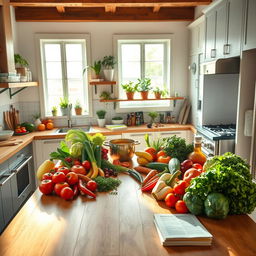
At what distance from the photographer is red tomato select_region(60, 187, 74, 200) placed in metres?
1.54

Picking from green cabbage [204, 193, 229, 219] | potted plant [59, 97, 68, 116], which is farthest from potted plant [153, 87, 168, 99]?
green cabbage [204, 193, 229, 219]

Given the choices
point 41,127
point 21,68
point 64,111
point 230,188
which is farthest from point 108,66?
point 230,188

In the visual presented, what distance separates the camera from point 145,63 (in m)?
4.72

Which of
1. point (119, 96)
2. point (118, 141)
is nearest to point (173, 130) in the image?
point (119, 96)

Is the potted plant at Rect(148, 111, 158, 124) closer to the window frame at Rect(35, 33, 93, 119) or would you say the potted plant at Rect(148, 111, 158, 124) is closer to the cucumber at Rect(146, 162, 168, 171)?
the window frame at Rect(35, 33, 93, 119)

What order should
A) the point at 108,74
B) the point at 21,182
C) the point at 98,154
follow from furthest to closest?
1. the point at 108,74
2. the point at 21,182
3. the point at 98,154

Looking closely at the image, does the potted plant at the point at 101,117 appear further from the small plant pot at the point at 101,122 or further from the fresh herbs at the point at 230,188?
the fresh herbs at the point at 230,188

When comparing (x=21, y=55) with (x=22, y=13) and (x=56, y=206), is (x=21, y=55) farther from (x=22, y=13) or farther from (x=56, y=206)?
(x=56, y=206)

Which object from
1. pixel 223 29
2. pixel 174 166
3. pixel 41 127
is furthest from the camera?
pixel 41 127

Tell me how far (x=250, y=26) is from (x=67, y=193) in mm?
2107

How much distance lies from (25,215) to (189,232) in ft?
2.74

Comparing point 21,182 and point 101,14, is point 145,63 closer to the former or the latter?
point 101,14

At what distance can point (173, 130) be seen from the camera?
4.30 metres

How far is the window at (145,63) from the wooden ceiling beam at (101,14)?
34cm
